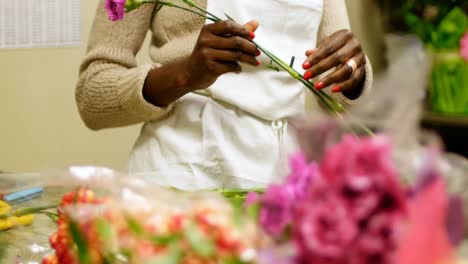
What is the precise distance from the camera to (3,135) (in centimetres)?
163

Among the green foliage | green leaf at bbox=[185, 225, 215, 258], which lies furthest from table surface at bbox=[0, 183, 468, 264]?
the green foliage

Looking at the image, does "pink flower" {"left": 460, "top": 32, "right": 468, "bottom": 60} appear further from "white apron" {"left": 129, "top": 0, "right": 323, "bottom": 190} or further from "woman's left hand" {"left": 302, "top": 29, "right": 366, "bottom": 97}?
"white apron" {"left": 129, "top": 0, "right": 323, "bottom": 190}

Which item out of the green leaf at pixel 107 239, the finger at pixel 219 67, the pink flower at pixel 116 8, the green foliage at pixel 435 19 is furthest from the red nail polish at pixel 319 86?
the green foliage at pixel 435 19

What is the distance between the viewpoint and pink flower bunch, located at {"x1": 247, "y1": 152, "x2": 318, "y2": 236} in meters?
0.24

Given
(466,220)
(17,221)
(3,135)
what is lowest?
(3,135)

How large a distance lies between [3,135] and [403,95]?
1.53m

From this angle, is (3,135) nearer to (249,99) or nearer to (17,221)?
(249,99)

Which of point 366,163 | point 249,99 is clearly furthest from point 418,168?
point 249,99

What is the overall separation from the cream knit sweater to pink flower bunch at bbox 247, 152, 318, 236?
64 cm

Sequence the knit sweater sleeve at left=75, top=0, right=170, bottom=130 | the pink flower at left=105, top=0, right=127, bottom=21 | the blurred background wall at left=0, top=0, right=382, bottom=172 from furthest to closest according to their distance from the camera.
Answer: the blurred background wall at left=0, top=0, right=382, bottom=172, the knit sweater sleeve at left=75, top=0, right=170, bottom=130, the pink flower at left=105, top=0, right=127, bottom=21

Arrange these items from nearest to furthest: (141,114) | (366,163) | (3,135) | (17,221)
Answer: (366,163) < (17,221) < (141,114) < (3,135)

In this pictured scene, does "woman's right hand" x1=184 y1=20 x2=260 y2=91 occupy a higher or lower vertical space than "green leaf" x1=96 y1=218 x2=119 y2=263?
higher

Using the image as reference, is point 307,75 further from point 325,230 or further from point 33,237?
point 325,230

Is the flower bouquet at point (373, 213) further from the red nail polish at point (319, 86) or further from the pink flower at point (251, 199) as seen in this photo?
the red nail polish at point (319, 86)
